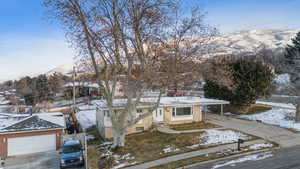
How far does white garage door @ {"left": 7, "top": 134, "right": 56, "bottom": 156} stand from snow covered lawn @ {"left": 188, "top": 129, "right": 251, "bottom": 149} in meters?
13.6

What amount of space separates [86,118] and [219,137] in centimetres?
2017

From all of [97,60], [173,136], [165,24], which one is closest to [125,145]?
[173,136]

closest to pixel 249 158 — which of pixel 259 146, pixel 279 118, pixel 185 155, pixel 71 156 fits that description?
pixel 259 146

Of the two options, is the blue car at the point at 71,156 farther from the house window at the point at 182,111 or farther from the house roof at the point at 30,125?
the house window at the point at 182,111

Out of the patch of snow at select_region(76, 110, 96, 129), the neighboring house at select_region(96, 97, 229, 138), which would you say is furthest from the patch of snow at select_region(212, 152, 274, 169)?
the patch of snow at select_region(76, 110, 96, 129)

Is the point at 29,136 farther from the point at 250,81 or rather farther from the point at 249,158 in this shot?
the point at 250,81

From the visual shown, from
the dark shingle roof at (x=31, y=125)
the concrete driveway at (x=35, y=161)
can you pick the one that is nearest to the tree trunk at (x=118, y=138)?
the concrete driveway at (x=35, y=161)

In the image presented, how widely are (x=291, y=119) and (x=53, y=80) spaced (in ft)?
156

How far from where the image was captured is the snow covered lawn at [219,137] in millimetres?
15151

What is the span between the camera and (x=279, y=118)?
22.4m

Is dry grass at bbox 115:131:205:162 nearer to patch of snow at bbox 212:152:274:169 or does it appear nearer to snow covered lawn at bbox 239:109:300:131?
patch of snow at bbox 212:152:274:169

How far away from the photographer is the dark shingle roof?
61.2 ft

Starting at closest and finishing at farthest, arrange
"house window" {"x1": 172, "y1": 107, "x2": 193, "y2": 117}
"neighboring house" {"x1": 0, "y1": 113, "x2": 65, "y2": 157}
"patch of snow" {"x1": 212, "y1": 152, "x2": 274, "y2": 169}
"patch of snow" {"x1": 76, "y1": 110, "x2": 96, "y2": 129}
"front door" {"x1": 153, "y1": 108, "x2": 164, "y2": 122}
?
"patch of snow" {"x1": 212, "y1": 152, "x2": 274, "y2": 169} → "neighboring house" {"x1": 0, "y1": 113, "x2": 65, "y2": 157} → "front door" {"x1": 153, "y1": 108, "x2": 164, "y2": 122} → "house window" {"x1": 172, "y1": 107, "x2": 193, "y2": 117} → "patch of snow" {"x1": 76, "y1": 110, "x2": 96, "y2": 129}

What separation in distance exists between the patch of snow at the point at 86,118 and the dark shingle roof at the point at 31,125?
18.3 ft
